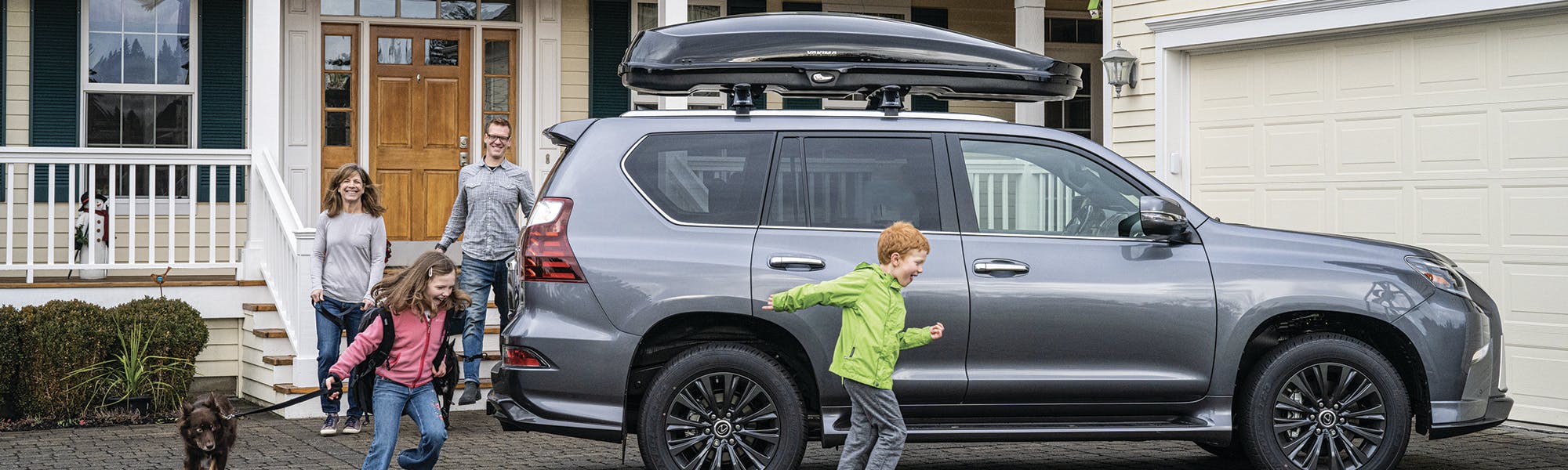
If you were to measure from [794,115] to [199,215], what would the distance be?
732 cm

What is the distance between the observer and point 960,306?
625cm

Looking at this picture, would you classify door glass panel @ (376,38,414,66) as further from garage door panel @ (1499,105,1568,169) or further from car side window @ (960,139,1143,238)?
garage door panel @ (1499,105,1568,169)

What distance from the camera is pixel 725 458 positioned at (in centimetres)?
618

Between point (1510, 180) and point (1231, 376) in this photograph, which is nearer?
point (1231, 376)

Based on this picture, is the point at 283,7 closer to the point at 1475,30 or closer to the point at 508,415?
the point at 508,415

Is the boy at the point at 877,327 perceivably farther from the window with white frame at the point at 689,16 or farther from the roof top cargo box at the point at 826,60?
the window with white frame at the point at 689,16

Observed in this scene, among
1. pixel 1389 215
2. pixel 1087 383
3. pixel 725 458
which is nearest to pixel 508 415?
pixel 725 458

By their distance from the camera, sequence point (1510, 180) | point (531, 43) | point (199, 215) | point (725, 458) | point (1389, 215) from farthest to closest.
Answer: point (531, 43) < point (199, 215) < point (1389, 215) < point (1510, 180) < point (725, 458)

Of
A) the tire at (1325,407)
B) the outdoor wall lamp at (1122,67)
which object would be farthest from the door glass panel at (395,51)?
the tire at (1325,407)

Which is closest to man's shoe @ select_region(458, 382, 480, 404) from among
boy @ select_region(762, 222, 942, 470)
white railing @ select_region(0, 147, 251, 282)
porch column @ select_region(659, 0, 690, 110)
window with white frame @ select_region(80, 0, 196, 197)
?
white railing @ select_region(0, 147, 251, 282)

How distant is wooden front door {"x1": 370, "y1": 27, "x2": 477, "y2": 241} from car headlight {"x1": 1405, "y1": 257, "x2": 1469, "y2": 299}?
8.35 meters

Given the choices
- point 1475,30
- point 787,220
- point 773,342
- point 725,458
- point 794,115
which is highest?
point 1475,30

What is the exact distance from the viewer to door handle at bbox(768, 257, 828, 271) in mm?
6195

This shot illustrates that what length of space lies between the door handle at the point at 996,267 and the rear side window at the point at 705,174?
927 millimetres
